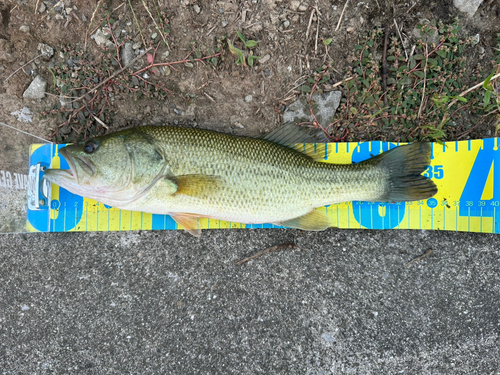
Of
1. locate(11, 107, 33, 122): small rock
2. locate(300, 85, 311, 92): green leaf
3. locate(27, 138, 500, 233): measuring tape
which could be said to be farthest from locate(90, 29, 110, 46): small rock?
locate(300, 85, 311, 92): green leaf

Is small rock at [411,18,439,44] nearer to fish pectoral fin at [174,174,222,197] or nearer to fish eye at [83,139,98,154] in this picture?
fish pectoral fin at [174,174,222,197]

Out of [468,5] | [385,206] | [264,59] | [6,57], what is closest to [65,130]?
[6,57]

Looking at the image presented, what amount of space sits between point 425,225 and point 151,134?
2431 millimetres

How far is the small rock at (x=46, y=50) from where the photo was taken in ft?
8.92

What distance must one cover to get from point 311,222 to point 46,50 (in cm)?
276

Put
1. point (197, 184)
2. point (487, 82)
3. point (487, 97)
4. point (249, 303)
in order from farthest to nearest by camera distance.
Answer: point (249, 303), point (487, 97), point (487, 82), point (197, 184)

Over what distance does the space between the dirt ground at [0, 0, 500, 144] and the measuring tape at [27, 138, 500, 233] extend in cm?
20

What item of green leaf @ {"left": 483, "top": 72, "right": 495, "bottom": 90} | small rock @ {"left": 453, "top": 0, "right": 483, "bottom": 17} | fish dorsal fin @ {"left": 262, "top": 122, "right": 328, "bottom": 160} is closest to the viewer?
green leaf @ {"left": 483, "top": 72, "right": 495, "bottom": 90}

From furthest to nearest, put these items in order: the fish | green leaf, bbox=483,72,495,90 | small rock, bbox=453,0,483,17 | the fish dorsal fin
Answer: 1. small rock, bbox=453,0,483,17
2. the fish dorsal fin
3. green leaf, bbox=483,72,495,90
4. the fish

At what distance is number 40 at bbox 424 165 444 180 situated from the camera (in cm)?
272

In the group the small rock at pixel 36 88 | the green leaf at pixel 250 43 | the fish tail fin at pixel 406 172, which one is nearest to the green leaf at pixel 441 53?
the fish tail fin at pixel 406 172

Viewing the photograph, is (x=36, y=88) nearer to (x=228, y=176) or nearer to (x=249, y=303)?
(x=228, y=176)

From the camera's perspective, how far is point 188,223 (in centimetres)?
252

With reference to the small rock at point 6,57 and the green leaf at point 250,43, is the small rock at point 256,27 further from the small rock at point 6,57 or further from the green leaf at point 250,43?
the small rock at point 6,57
